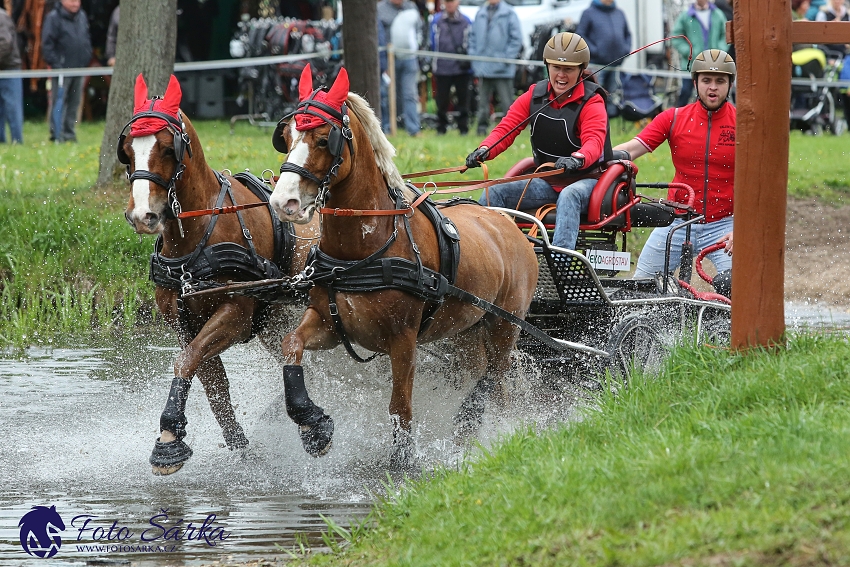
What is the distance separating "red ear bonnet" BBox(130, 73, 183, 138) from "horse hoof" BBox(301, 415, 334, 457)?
1.56m

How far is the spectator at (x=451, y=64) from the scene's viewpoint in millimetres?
16688

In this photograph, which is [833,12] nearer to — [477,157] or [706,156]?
[706,156]

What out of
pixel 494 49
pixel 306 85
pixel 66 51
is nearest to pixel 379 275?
pixel 306 85

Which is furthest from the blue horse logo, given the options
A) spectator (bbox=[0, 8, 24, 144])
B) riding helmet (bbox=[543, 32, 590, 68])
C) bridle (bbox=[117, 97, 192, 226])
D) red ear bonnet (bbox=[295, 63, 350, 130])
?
spectator (bbox=[0, 8, 24, 144])

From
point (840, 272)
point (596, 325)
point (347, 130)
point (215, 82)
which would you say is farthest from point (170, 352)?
point (215, 82)

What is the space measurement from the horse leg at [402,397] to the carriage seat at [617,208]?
5.90 feet

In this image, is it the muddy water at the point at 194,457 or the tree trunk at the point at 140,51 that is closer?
the muddy water at the point at 194,457

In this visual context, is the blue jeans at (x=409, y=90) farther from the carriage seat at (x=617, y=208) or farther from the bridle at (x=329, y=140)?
the bridle at (x=329, y=140)

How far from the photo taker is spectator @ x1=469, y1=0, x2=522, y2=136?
53.1ft

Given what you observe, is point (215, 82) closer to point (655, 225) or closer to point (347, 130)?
point (655, 225)

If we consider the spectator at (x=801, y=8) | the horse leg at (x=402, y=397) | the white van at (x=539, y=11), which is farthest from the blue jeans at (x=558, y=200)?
the spectator at (x=801, y=8)

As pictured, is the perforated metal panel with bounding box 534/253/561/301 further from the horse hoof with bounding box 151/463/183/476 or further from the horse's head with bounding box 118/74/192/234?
the horse hoof with bounding box 151/463/183/476

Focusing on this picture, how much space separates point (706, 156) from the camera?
7090 millimetres

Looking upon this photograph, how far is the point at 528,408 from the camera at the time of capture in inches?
265
